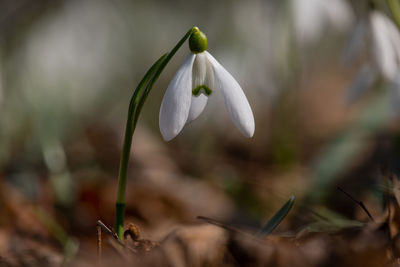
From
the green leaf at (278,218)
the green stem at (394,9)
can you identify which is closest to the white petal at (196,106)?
the green leaf at (278,218)

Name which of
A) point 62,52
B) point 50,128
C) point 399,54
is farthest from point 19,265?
point 62,52

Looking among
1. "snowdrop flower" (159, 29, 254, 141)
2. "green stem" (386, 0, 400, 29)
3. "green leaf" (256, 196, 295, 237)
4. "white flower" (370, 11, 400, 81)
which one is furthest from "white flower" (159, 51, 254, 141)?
"white flower" (370, 11, 400, 81)

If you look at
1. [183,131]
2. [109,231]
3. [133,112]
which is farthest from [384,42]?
[183,131]

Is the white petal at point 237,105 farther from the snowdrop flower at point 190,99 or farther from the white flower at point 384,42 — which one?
the white flower at point 384,42

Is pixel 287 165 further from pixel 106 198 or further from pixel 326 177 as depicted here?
pixel 106 198

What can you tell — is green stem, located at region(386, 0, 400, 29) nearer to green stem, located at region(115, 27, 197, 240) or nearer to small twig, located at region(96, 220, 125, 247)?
green stem, located at region(115, 27, 197, 240)
